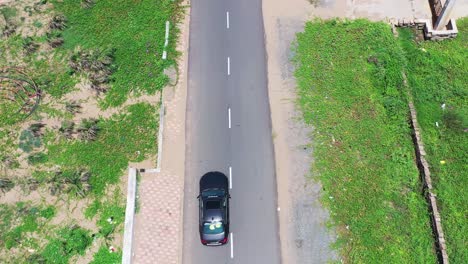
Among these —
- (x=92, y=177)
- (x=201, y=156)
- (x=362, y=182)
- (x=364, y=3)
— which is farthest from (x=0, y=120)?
(x=364, y=3)

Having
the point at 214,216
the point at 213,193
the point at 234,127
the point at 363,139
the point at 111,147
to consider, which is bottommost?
the point at 214,216

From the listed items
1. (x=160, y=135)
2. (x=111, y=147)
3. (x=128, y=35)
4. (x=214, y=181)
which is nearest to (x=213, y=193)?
(x=214, y=181)

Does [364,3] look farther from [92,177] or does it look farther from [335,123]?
[92,177]

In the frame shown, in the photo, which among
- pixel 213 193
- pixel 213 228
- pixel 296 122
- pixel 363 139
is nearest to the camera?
pixel 213 228

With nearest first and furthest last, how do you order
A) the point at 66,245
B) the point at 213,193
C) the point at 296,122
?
the point at 66,245
the point at 213,193
the point at 296,122

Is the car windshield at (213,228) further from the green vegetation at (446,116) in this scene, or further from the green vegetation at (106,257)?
the green vegetation at (446,116)

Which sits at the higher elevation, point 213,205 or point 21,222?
point 213,205

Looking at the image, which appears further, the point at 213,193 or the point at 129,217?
the point at 129,217

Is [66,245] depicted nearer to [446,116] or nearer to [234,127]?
[234,127]
